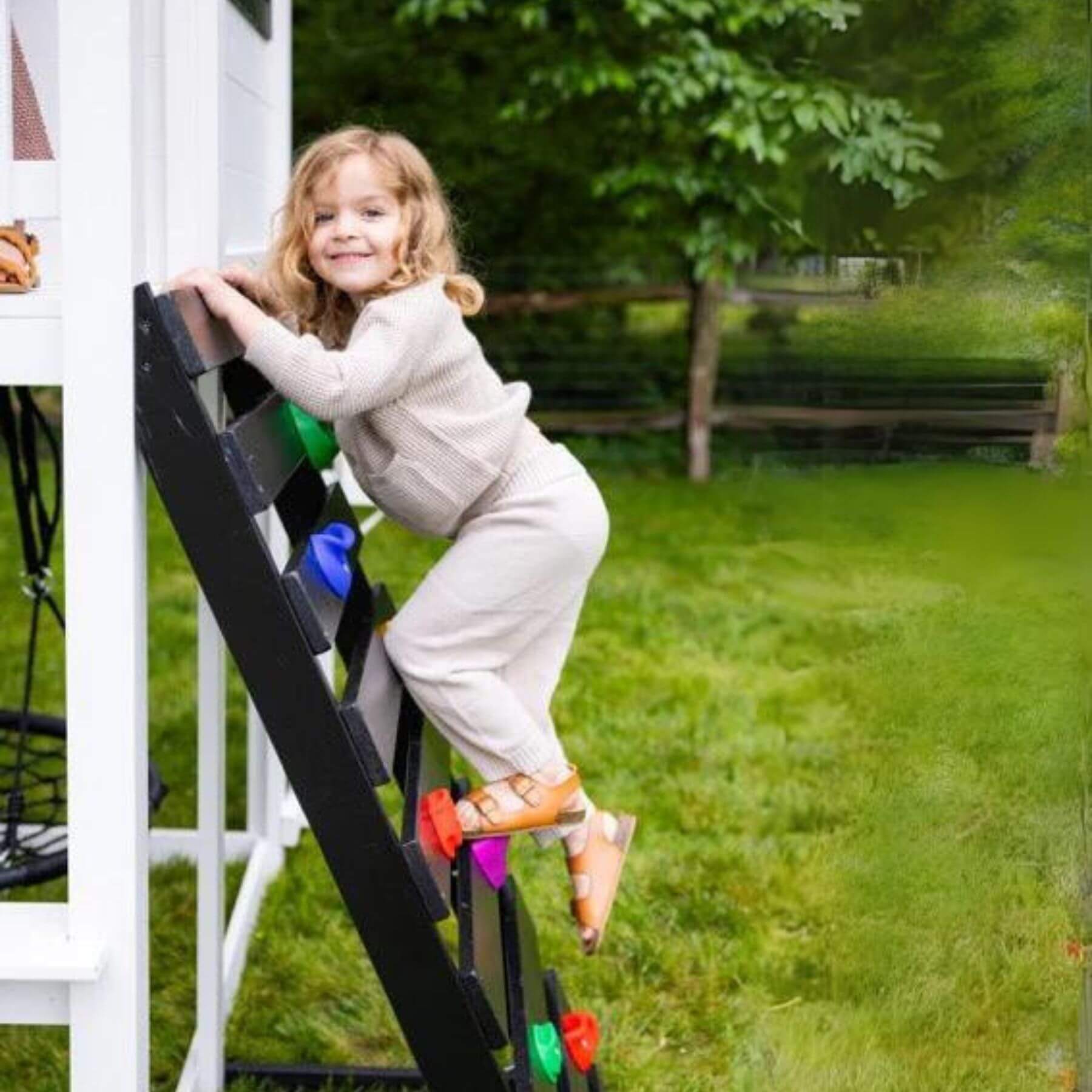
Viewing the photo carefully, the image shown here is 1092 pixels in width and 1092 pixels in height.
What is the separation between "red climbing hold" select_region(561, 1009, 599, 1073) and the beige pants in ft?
1.36

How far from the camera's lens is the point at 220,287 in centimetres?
209

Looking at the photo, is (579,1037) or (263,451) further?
(579,1037)

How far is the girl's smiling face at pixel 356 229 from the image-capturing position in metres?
2.31

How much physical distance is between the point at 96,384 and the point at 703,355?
24.8ft

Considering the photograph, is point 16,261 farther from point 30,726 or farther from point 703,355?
point 703,355

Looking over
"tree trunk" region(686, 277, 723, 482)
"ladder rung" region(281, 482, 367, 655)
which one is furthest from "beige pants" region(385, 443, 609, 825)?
"tree trunk" region(686, 277, 723, 482)

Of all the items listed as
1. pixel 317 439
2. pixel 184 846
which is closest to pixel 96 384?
pixel 317 439

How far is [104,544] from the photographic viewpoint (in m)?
1.97

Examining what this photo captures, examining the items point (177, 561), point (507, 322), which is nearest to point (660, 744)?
point (177, 561)

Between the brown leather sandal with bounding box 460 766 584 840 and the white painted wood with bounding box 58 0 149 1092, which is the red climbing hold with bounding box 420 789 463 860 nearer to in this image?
the brown leather sandal with bounding box 460 766 584 840

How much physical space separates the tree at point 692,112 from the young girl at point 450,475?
3.34 metres

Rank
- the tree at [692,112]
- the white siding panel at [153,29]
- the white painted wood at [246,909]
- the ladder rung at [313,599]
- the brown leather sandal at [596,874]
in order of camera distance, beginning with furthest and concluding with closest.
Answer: the tree at [692,112], the white painted wood at [246,909], the brown leather sandal at [596,874], the white siding panel at [153,29], the ladder rung at [313,599]

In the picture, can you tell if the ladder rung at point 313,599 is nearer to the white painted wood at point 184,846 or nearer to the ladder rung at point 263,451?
the ladder rung at point 263,451

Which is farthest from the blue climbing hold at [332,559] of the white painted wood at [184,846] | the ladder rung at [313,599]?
the white painted wood at [184,846]
